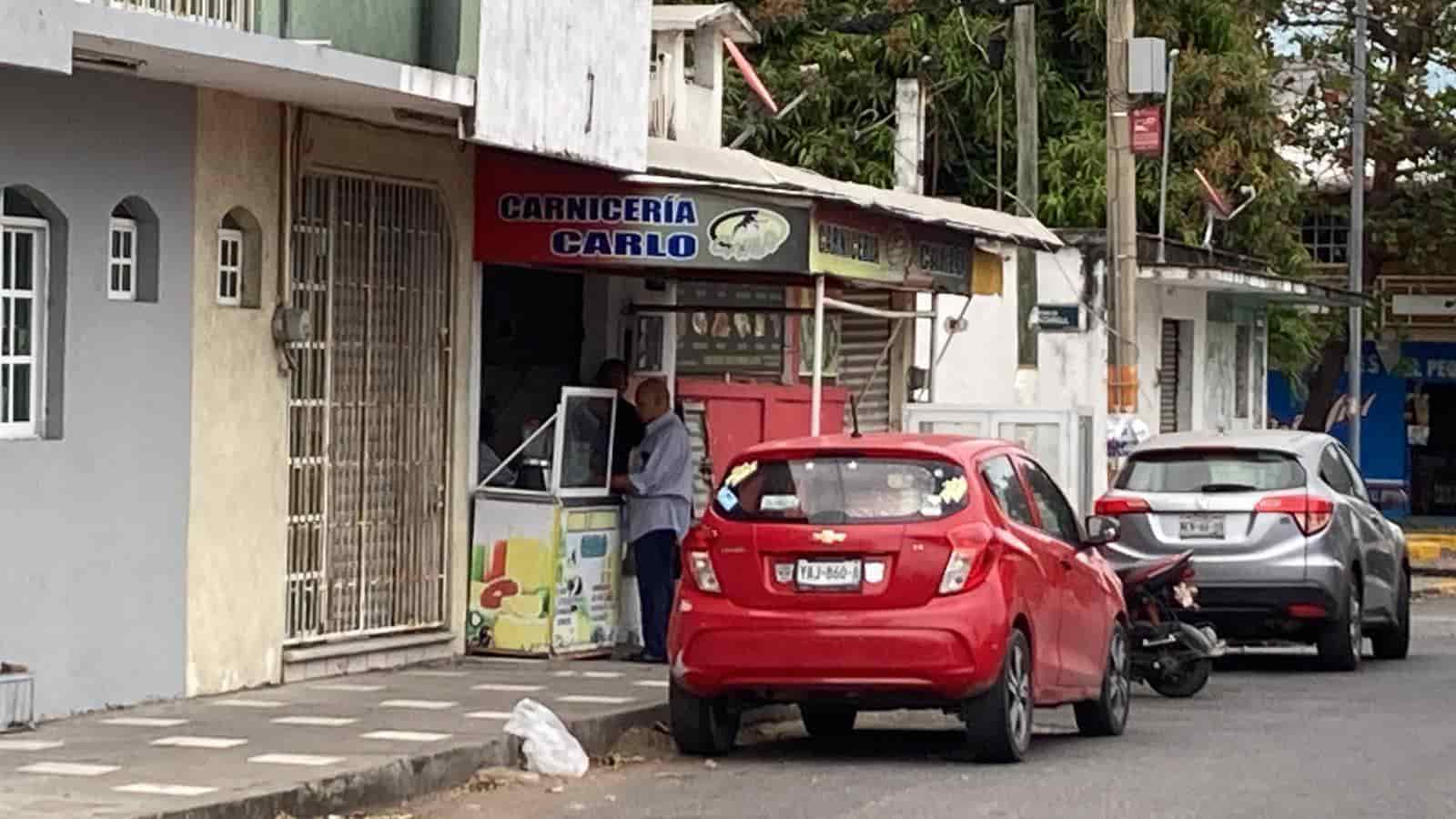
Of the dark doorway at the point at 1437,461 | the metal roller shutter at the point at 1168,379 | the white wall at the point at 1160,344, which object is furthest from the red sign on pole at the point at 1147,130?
the dark doorway at the point at 1437,461

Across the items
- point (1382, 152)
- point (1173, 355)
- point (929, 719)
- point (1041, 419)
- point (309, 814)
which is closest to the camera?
point (309, 814)

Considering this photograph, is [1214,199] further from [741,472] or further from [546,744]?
[546,744]

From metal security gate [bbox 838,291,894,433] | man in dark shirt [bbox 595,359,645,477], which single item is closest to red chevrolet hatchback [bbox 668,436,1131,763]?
man in dark shirt [bbox 595,359,645,477]

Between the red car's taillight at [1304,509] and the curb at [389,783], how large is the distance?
6.53 m

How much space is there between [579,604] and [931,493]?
14.5 ft

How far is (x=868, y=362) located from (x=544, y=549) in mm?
6504

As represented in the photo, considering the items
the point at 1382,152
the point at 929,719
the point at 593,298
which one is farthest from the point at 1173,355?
the point at 929,719

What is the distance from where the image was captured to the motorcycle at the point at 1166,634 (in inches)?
638

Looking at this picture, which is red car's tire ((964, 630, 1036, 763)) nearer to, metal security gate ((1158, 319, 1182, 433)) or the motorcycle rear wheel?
the motorcycle rear wheel

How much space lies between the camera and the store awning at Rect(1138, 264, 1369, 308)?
29641mm

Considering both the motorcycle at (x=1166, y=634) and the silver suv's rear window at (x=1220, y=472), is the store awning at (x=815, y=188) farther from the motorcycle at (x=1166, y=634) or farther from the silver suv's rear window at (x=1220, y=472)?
the motorcycle at (x=1166, y=634)

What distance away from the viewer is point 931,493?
12.8 meters

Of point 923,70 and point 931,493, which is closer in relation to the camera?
point 931,493

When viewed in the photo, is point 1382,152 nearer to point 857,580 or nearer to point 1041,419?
point 1041,419
